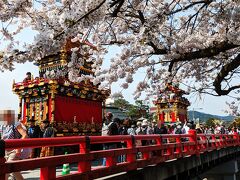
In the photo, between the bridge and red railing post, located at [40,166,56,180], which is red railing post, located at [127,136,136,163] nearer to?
the bridge

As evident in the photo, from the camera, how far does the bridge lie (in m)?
4.70

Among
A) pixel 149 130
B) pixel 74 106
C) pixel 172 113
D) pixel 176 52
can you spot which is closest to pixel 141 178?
pixel 176 52

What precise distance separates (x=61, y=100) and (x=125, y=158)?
42.8 feet

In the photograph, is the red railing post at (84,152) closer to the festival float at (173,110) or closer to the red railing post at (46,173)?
the red railing post at (46,173)

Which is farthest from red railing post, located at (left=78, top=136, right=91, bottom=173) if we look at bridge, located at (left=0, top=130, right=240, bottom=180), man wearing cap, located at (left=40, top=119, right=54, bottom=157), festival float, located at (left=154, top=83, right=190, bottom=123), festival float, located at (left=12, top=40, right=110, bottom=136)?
festival float, located at (left=154, top=83, right=190, bottom=123)

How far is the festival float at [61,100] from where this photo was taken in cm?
2006

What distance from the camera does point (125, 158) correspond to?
8195 millimetres

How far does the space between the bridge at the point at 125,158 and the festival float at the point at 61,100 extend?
8542 millimetres

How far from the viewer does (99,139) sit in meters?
6.59

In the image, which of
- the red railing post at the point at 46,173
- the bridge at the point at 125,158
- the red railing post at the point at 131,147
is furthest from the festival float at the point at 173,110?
the red railing post at the point at 46,173

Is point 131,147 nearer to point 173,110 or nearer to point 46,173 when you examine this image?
point 46,173

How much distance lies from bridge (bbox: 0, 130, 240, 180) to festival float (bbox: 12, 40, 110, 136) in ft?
28.0

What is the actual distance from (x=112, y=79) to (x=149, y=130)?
5164 mm

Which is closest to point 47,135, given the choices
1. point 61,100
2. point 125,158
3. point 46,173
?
point 61,100
